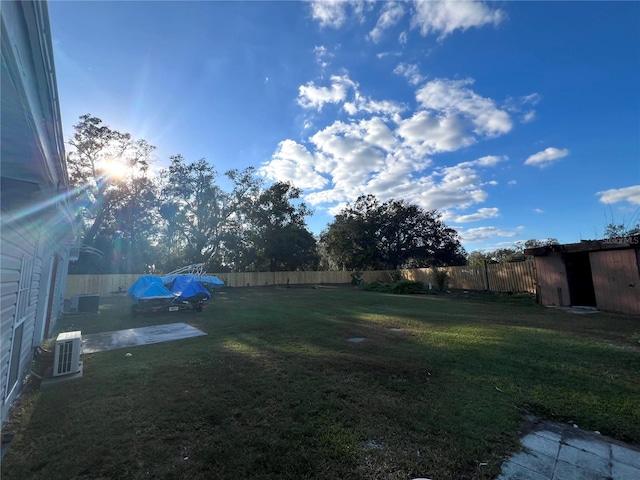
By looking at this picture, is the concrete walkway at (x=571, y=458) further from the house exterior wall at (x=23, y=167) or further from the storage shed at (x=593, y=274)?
the storage shed at (x=593, y=274)

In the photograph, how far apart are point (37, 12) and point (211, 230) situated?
100.0 feet

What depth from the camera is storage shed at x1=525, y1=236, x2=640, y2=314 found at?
8969 millimetres

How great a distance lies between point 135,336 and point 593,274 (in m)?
14.9

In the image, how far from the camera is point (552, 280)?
1154 cm

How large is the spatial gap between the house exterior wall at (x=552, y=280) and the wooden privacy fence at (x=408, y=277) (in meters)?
4.10

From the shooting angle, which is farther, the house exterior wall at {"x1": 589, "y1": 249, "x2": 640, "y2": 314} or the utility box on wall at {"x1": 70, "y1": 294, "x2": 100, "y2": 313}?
the utility box on wall at {"x1": 70, "y1": 294, "x2": 100, "y2": 313}

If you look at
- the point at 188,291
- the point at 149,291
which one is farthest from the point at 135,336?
the point at 188,291

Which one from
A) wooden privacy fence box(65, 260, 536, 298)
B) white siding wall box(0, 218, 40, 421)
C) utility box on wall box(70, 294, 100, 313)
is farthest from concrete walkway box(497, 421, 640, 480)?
wooden privacy fence box(65, 260, 536, 298)

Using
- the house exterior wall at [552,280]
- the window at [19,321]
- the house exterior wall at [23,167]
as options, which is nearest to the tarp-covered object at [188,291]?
the house exterior wall at [23,167]

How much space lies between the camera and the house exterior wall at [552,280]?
11195mm

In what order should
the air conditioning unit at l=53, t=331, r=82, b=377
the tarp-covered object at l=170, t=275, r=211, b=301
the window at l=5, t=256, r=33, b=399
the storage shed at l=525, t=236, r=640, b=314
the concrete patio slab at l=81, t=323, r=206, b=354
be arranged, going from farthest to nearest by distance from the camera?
1. the tarp-covered object at l=170, t=275, r=211, b=301
2. the storage shed at l=525, t=236, r=640, b=314
3. the concrete patio slab at l=81, t=323, r=206, b=354
4. the air conditioning unit at l=53, t=331, r=82, b=377
5. the window at l=5, t=256, r=33, b=399

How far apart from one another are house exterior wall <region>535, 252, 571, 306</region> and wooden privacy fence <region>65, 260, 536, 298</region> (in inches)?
161

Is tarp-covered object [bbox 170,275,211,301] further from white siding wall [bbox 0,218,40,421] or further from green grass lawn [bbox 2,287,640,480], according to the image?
white siding wall [bbox 0,218,40,421]

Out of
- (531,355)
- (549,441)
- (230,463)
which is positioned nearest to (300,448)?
(230,463)
